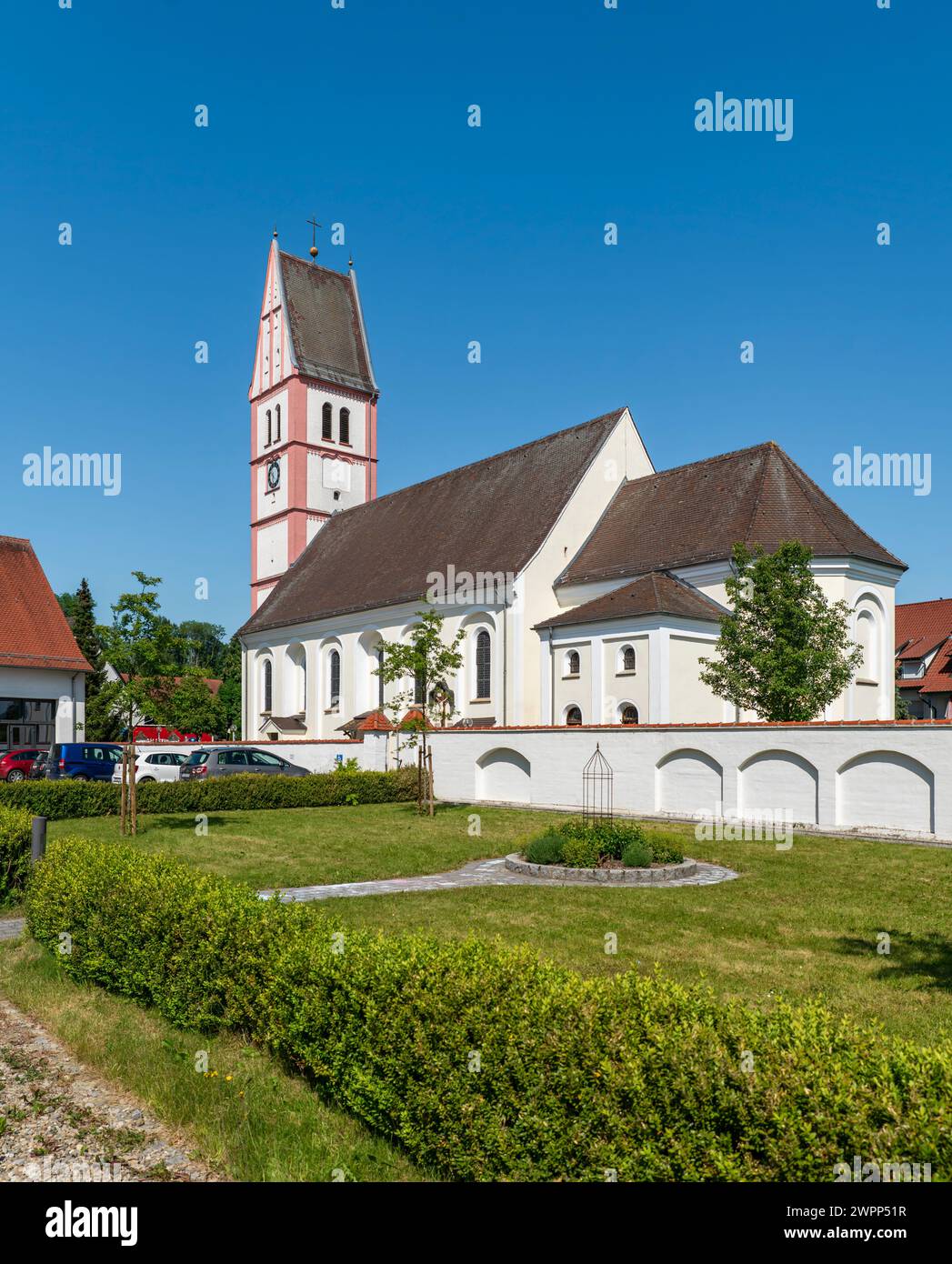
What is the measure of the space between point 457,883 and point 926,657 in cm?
5560

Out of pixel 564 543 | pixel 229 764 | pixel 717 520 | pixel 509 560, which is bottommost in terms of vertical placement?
pixel 229 764

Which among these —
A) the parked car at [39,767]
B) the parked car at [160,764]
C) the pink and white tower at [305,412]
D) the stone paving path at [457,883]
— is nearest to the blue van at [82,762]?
the parked car at [39,767]

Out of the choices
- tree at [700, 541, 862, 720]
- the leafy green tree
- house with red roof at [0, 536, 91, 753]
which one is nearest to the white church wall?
tree at [700, 541, 862, 720]

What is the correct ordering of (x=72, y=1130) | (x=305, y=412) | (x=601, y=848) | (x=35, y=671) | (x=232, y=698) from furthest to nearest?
(x=232, y=698) → (x=305, y=412) → (x=35, y=671) → (x=601, y=848) → (x=72, y=1130)

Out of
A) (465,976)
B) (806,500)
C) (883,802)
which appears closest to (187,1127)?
(465,976)

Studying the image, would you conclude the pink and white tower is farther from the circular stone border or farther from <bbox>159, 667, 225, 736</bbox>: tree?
the circular stone border

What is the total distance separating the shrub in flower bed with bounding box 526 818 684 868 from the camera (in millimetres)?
13977

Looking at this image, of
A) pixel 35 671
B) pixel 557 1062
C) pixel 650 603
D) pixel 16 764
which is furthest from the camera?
pixel 35 671

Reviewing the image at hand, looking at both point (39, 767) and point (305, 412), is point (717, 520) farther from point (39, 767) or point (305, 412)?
point (305, 412)

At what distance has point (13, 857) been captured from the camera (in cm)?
1161

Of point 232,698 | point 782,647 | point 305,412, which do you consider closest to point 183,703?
point 782,647

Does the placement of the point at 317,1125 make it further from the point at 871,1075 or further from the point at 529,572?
the point at 529,572
